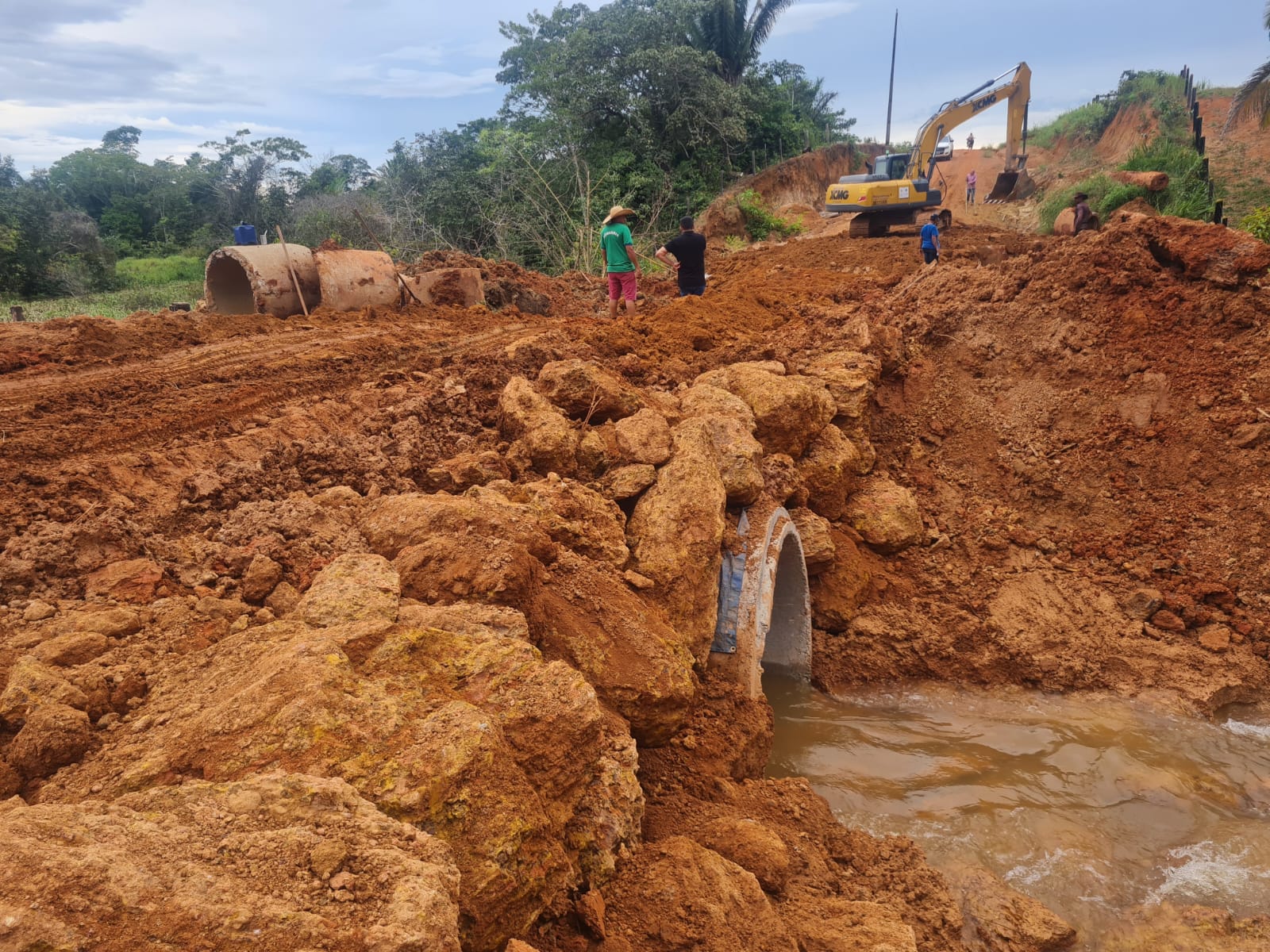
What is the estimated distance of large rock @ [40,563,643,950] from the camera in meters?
2.06

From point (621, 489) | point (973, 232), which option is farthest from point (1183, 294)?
point (973, 232)

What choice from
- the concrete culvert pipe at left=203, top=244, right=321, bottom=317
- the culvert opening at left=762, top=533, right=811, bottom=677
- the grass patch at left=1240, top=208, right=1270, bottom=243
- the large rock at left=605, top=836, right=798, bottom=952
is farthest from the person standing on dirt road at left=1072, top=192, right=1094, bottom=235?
the large rock at left=605, top=836, right=798, bottom=952

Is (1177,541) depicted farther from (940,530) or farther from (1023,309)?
(1023,309)

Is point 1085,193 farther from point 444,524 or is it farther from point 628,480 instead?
point 444,524

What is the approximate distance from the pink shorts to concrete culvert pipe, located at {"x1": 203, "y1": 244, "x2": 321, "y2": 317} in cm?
329

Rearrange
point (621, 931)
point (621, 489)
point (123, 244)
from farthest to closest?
1. point (123, 244)
2. point (621, 489)
3. point (621, 931)

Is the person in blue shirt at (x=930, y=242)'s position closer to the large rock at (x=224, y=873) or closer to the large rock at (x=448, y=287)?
the large rock at (x=448, y=287)

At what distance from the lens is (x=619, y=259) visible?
8469 millimetres

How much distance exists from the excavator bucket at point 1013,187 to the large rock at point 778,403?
17371mm

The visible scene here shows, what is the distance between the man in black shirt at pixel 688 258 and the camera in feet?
29.6

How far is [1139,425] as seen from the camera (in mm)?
6762

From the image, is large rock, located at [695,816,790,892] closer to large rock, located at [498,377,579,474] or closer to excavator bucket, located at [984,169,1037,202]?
large rock, located at [498,377,579,474]

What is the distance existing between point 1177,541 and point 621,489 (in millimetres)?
4828

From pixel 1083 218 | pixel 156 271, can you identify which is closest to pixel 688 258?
pixel 1083 218
